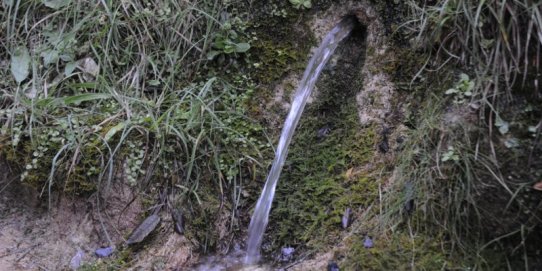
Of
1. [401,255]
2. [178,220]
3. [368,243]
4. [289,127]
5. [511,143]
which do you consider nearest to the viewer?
[511,143]

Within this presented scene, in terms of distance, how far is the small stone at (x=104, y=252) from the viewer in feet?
8.27

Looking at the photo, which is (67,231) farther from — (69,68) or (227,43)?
(227,43)

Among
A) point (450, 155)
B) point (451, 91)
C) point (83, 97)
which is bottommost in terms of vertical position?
point (450, 155)

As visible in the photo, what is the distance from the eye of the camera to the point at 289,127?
2855 millimetres

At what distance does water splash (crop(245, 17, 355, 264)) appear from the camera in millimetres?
2629

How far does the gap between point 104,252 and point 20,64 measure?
118 centimetres

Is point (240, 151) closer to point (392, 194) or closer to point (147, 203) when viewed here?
point (147, 203)

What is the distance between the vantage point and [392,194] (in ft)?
7.80

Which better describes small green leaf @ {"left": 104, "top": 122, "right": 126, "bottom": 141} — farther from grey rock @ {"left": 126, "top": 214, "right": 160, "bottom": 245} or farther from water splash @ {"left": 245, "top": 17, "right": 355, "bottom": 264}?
water splash @ {"left": 245, "top": 17, "right": 355, "bottom": 264}

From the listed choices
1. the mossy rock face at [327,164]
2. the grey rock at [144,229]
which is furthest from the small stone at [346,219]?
the grey rock at [144,229]

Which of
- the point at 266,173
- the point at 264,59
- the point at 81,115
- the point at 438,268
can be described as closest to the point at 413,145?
the point at 438,268

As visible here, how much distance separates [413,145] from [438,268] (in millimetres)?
557

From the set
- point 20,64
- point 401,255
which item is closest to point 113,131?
point 20,64

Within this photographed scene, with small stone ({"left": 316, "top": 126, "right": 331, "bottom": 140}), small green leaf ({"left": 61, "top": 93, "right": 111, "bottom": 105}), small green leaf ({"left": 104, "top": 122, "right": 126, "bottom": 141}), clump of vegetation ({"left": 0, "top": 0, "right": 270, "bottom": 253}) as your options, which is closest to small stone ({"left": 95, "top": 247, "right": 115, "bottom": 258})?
clump of vegetation ({"left": 0, "top": 0, "right": 270, "bottom": 253})
